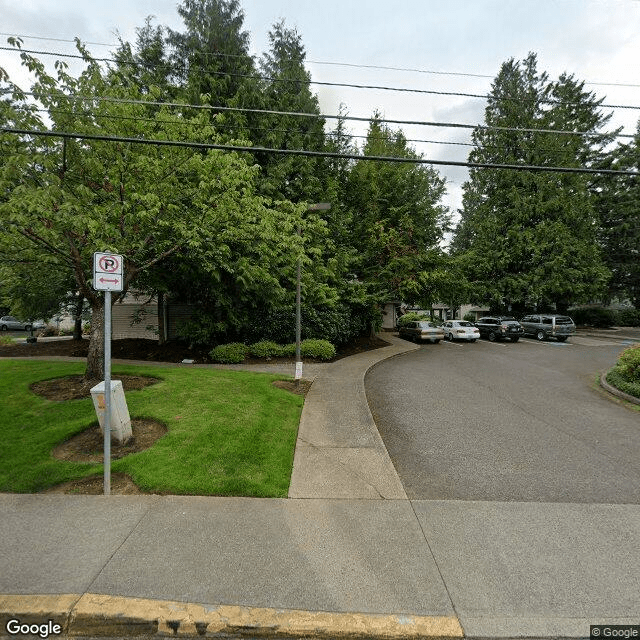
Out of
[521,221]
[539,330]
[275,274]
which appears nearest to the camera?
[275,274]

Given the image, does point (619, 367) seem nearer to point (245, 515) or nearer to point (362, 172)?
point (245, 515)

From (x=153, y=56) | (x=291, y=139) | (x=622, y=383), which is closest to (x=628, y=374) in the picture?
(x=622, y=383)

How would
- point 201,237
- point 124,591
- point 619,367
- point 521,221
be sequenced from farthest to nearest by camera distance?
point 521,221 → point 619,367 → point 201,237 → point 124,591

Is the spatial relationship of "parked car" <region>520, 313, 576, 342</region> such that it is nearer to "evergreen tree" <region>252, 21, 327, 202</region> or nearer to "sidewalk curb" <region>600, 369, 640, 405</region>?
"sidewalk curb" <region>600, 369, 640, 405</region>

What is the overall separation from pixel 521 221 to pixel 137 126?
30597 mm

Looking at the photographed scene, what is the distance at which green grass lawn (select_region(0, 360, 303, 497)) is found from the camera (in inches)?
187

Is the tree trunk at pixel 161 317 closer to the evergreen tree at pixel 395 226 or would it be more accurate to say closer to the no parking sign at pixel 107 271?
the evergreen tree at pixel 395 226

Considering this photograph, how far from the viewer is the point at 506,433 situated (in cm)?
701

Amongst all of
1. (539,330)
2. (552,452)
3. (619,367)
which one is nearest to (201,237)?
(552,452)

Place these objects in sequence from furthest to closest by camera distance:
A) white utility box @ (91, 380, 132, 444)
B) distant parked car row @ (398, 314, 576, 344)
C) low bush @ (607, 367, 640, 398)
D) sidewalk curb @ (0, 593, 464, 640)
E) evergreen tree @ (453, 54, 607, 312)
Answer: evergreen tree @ (453, 54, 607, 312) < distant parked car row @ (398, 314, 576, 344) < low bush @ (607, 367, 640, 398) < white utility box @ (91, 380, 132, 444) < sidewalk curb @ (0, 593, 464, 640)

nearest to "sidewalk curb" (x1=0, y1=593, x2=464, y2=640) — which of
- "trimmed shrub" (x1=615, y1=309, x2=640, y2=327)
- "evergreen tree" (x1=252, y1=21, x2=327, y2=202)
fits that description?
"evergreen tree" (x1=252, y1=21, x2=327, y2=202)

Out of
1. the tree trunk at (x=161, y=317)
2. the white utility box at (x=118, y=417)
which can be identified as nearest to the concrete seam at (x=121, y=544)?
the white utility box at (x=118, y=417)

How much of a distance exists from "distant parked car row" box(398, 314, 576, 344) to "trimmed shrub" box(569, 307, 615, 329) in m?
13.7

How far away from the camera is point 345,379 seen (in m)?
11.6
